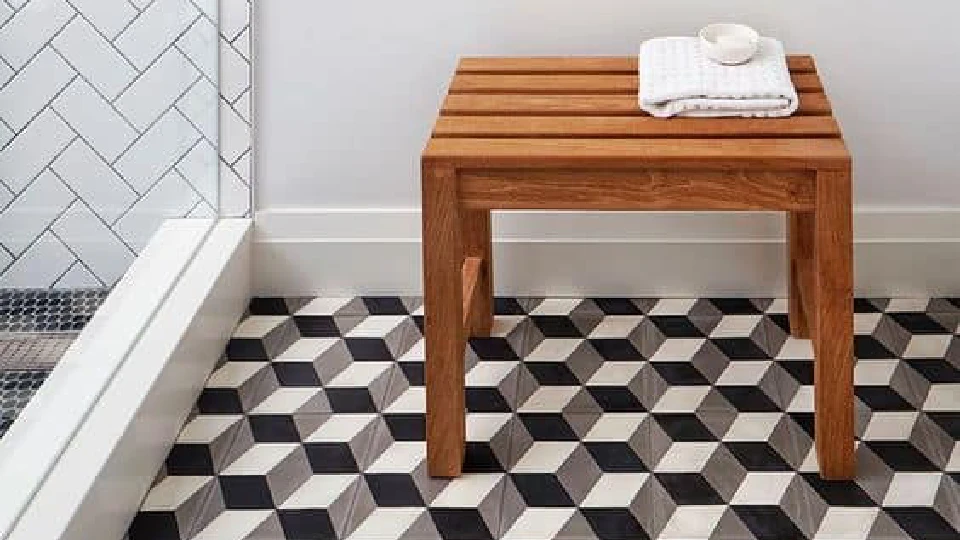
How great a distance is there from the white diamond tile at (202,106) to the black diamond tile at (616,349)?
85 centimetres

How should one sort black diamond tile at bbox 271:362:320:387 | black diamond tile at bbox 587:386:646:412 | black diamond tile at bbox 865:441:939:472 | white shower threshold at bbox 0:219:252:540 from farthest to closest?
black diamond tile at bbox 271:362:320:387
black diamond tile at bbox 587:386:646:412
black diamond tile at bbox 865:441:939:472
white shower threshold at bbox 0:219:252:540

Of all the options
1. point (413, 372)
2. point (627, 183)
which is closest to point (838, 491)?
point (627, 183)

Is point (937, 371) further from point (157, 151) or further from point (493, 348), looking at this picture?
point (157, 151)

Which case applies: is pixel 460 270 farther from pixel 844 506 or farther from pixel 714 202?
pixel 844 506

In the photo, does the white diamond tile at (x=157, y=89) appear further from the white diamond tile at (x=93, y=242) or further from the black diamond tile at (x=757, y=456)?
the black diamond tile at (x=757, y=456)

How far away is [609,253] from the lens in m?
3.43

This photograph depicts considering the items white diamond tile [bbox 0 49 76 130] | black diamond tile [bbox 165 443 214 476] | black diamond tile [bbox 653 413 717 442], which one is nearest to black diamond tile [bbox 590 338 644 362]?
black diamond tile [bbox 653 413 717 442]

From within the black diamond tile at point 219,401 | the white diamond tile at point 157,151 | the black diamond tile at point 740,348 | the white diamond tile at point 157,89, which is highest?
the white diamond tile at point 157,89

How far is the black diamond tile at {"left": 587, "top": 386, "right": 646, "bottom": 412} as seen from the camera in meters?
3.00

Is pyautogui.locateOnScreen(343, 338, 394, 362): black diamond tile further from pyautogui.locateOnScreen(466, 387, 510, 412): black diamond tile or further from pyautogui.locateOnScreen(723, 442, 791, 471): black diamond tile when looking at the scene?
pyautogui.locateOnScreen(723, 442, 791, 471): black diamond tile

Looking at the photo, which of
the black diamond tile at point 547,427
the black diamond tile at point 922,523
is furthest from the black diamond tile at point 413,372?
the black diamond tile at point 922,523

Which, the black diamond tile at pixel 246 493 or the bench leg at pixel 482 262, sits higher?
the bench leg at pixel 482 262

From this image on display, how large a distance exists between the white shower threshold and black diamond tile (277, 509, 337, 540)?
0.80ft

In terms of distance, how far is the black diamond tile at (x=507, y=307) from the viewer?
339cm
